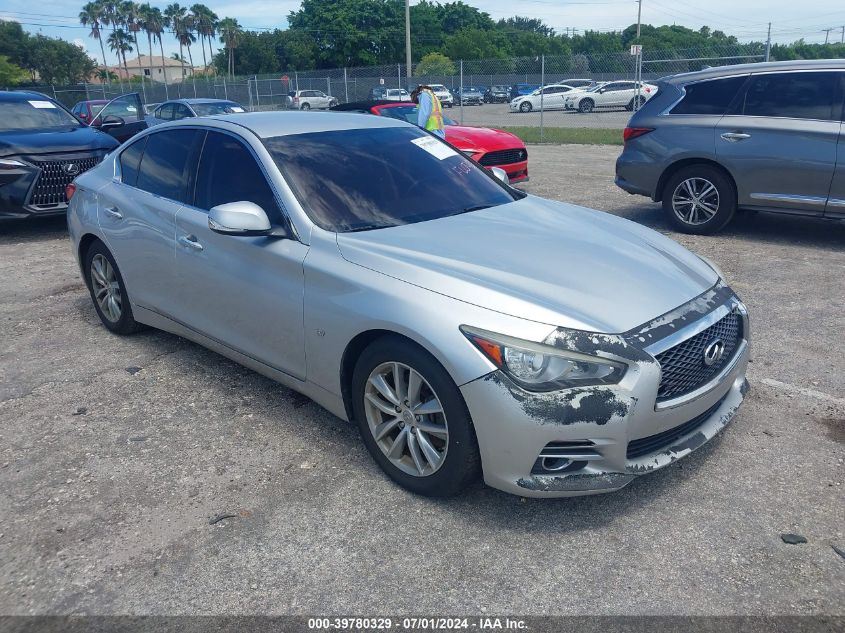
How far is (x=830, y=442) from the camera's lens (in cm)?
362

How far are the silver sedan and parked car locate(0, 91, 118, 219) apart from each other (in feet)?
14.8

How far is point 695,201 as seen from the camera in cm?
785

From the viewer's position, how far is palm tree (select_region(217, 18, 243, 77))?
8675cm

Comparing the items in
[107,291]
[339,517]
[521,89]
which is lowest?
[339,517]

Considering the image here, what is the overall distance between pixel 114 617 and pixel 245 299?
1.72 m

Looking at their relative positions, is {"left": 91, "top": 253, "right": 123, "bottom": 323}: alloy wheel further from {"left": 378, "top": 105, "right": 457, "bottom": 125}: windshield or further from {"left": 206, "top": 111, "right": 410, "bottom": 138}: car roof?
{"left": 378, "top": 105, "right": 457, "bottom": 125}: windshield

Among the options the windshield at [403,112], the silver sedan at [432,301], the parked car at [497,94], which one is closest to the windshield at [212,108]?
the windshield at [403,112]

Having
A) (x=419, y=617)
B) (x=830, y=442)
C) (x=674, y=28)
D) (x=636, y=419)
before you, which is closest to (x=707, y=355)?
(x=636, y=419)

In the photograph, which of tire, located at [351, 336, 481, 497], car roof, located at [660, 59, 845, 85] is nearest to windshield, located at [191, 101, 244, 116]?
car roof, located at [660, 59, 845, 85]

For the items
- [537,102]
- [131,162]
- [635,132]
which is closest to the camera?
[131,162]

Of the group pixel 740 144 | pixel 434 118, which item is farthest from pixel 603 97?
pixel 740 144

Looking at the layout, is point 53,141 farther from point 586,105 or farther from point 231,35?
point 231,35

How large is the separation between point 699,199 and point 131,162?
5.67 m

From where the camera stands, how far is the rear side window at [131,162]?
4961 millimetres
